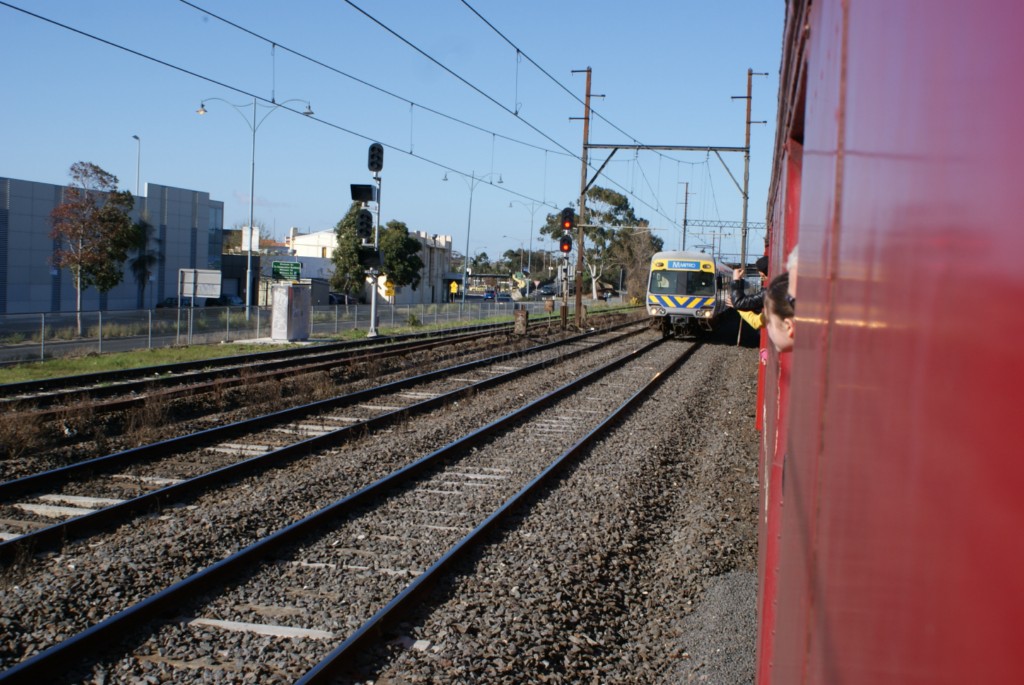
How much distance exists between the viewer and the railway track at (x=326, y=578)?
5395 millimetres

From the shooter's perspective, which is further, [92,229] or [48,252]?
[48,252]

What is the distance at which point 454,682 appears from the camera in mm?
5238

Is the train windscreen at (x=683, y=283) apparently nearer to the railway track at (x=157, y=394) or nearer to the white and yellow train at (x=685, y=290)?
the white and yellow train at (x=685, y=290)

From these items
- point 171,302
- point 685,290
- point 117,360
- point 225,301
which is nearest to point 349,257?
point 225,301

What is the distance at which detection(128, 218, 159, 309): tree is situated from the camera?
4182cm

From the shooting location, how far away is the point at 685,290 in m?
33.2

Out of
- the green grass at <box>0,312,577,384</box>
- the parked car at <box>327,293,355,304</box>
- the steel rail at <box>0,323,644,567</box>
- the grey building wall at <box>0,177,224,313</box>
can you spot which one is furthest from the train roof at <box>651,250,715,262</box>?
the parked car at <box>327,293,355,304</box>

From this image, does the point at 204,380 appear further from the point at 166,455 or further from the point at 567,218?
the point at 567,218

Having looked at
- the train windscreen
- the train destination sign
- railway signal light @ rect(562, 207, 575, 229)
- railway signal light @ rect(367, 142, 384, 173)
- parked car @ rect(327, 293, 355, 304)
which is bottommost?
parked car @ rect(327, 293, 355, 304)

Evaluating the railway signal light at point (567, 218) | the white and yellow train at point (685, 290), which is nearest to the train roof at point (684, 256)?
the white and yellow train at point (685, 290)

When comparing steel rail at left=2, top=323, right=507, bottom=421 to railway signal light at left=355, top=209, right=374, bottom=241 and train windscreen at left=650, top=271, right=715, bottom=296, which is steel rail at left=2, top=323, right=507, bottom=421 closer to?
railway signal light at left=355, top=209, right=374, bottom=241

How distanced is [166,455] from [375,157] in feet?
65.8

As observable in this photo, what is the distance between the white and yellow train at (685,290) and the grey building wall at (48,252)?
25.6 meters

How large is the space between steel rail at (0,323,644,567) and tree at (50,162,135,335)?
969 inches
